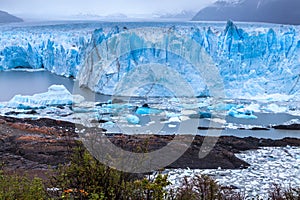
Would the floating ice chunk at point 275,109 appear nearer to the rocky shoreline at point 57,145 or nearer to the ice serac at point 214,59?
the ice serac at point 214,59

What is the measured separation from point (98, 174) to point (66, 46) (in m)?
19.8

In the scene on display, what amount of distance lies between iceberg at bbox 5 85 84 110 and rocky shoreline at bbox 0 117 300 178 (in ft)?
7.52

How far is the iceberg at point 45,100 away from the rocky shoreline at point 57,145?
2291 millimetres

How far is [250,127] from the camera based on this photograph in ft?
41.7

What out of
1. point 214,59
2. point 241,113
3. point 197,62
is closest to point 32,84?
point 197,62

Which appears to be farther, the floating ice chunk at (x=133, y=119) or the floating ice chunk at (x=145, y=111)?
the floating ice chunk at (x=145, y=111)

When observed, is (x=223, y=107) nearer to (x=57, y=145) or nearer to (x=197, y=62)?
(x=197, y=62)

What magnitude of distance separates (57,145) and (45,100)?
6.00 meters

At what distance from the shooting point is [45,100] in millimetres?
15961

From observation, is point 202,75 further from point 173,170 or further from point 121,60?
point 173,170

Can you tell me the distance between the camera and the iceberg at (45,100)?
1570 cm

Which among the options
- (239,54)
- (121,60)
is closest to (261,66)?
(239,54)

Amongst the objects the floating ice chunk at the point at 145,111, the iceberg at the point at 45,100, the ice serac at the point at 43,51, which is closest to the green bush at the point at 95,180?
the floating ice chunk at the point at 145,111

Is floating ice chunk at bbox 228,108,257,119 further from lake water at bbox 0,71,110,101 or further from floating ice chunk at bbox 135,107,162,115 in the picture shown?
lake water at bbox 0,71,110,101
